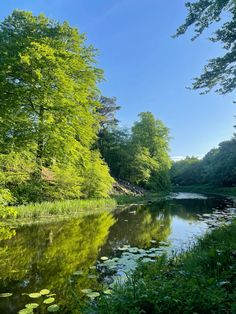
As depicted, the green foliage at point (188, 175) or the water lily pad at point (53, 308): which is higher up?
the green foliage at point (188, 175)

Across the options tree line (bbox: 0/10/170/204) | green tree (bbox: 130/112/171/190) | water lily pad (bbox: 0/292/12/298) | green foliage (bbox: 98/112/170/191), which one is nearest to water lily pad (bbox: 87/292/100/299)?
water lily pad (bbox: 0/292/12/298)

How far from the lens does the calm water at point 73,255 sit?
594 centimetres

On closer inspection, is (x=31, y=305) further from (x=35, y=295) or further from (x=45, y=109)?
(x=45, y=109)

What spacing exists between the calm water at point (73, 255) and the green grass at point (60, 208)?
1.53 m

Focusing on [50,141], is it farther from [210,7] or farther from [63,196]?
[210,7]

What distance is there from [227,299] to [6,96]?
17520 millimetres

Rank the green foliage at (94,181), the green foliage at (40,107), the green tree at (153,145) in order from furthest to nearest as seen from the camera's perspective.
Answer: the green tree at (153,145) → the green foliage at (94,181) → the green foliage at (40,107)

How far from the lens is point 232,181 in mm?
55750

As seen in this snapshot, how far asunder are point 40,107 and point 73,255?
1214 centimetres

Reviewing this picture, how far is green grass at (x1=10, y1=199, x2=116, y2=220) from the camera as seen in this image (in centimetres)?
1496

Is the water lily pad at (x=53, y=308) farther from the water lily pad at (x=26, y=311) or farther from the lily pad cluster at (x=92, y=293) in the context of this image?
the lily pad cluster at (x=92, y=293)

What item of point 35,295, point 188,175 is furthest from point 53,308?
point 188,175

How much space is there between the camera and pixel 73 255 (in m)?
8.81

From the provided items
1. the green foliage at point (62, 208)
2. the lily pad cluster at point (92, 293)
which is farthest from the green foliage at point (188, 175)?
the lily pad cluster at point (92, 293)
